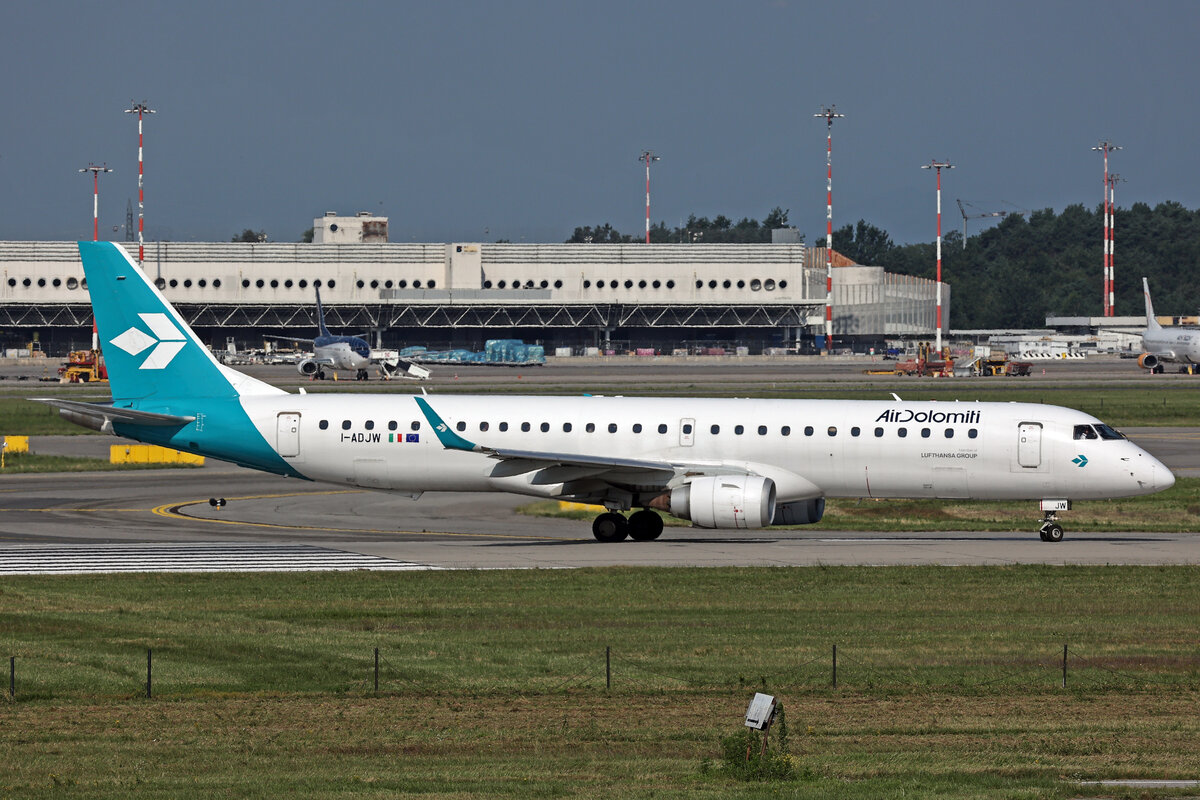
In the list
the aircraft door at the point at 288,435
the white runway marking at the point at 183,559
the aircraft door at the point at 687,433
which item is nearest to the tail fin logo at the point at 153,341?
the aircraft door at the point at 288,435

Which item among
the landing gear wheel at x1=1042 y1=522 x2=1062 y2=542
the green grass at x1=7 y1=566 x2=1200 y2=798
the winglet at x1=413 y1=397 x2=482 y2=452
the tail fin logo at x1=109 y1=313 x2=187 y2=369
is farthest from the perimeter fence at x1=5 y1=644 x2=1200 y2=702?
the tail fin logo at x1=109 y1=313 x2=187 y2=369

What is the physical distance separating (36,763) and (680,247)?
162 meters

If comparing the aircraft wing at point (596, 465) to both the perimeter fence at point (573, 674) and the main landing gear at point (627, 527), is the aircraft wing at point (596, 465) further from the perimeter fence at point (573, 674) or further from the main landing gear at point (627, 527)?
the perimeter fence at point (573, 674)

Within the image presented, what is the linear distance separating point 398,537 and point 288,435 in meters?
4.13

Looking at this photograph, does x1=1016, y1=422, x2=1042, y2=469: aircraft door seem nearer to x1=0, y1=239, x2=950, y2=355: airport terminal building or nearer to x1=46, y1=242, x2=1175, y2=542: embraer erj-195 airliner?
x1=46, y1=242, x2=1175, y2=542: embraer erj-195 airliner

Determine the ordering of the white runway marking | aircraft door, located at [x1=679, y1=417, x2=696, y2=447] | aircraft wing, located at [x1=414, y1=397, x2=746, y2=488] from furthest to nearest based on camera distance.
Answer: aircraft door, located at [x1=679, y1=417, x2=696, y2=447] < aircraft wing, located at [x1=414, y1=397, x2=746, y2=488] < the white runway marking

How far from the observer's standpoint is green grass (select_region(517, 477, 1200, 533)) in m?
43.0

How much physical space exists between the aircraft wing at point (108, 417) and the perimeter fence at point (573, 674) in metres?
17.2

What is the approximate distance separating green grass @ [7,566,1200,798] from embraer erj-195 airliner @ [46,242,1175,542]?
5.88m

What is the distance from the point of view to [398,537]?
132 ft

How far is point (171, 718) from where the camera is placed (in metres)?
18.8

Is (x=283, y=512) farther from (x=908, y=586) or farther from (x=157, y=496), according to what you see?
(x=908, y=586)

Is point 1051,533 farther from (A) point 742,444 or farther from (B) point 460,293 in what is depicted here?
(B) point 460,293

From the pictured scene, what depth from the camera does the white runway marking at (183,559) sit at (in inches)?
1291
